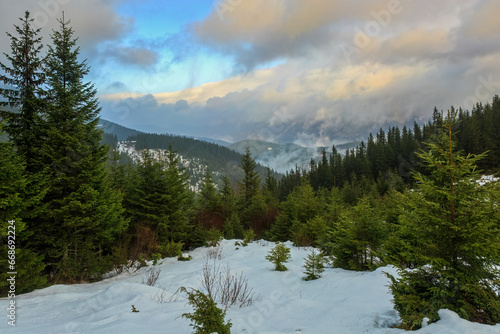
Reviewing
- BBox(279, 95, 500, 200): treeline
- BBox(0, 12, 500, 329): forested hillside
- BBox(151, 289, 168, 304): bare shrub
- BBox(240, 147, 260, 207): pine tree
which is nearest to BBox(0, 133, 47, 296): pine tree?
BBox(0, 12, 500, 329): forested hillside

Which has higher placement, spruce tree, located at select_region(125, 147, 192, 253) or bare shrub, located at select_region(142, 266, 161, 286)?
spruce tree, located at select_region(125, 147, 192, 253)

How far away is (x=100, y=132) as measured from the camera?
13.0 meters

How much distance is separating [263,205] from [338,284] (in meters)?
21.0

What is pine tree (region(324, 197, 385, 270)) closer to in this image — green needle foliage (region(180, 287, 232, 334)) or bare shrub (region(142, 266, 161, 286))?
green needle foliage (region(180, 287, 232, 334))

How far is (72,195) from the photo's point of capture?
1052 centimetres

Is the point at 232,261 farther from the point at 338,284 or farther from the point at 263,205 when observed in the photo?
the point at 263,205

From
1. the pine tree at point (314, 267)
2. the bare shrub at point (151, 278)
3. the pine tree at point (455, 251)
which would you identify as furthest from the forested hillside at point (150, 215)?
the bare shrub at point (151, 278)

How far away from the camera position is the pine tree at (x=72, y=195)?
33.9 feet

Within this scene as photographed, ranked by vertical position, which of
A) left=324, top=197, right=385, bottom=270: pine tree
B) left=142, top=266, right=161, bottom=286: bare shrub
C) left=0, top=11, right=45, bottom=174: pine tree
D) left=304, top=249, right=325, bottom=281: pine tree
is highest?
left=0, top=11, right=45, bottom=174: pine tree

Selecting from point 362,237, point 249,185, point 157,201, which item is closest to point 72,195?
point 157,201

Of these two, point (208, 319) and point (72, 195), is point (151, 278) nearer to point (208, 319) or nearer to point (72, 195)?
point (72, 195)

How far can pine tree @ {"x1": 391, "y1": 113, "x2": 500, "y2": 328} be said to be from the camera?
402 cm

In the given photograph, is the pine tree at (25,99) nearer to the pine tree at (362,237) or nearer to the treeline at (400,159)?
the pine tree at (362,237)

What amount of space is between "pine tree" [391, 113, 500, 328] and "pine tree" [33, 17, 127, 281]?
1188 centimetres
